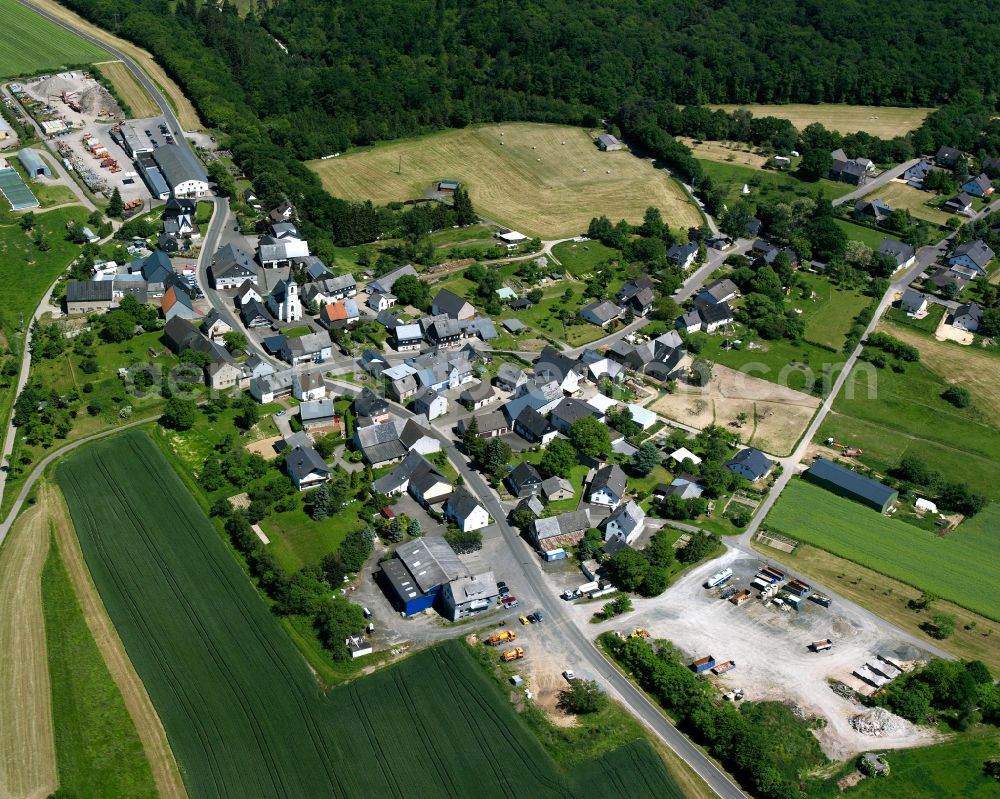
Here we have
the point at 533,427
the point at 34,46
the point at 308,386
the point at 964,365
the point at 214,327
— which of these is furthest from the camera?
the point at 34,46

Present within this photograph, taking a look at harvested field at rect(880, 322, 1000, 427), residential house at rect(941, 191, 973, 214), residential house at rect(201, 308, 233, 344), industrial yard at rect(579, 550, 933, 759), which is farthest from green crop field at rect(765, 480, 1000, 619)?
residential house at rect(941, 191, 973, 214)

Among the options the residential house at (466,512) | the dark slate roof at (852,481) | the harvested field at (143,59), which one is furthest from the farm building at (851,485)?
the harvested field at (143,59)

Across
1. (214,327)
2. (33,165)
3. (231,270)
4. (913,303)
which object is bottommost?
(913,303)

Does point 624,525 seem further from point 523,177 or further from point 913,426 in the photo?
point 523,177

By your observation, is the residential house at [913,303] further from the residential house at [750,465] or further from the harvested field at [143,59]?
the harvested field at [143,59]

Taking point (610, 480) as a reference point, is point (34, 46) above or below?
above

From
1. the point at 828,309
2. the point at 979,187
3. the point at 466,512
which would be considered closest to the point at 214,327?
the point at 466,512

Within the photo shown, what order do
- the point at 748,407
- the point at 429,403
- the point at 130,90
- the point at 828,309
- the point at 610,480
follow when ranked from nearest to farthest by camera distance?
the point at 610,480 < the point at 429,403 < the point at 748,407 < the point at 828,309 < the point at 130,90

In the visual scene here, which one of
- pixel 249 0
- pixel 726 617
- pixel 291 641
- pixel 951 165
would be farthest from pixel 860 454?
pixel 249 0

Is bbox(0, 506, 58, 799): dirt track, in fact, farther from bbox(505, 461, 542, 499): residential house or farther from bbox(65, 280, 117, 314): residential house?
bbox(505, 461, 542, 499): residential house
